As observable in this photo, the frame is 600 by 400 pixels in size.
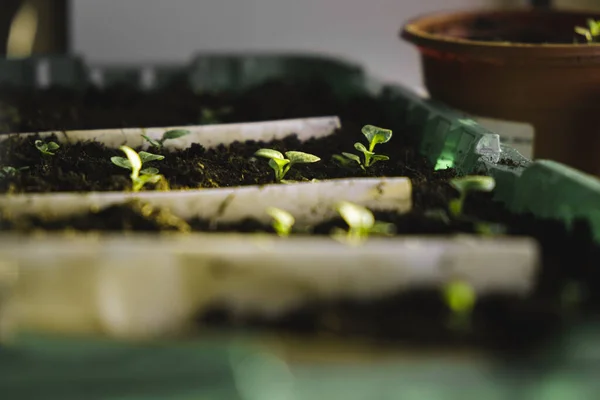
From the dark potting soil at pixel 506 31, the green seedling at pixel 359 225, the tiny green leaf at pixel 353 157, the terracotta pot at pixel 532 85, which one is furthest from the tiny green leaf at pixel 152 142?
the dark potting soil at pixel 506 31

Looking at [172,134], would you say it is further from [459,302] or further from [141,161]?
[459,302]

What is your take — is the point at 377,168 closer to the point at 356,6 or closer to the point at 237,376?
the point at 237,376

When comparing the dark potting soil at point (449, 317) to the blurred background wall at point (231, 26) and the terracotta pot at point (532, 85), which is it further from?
the blurred background wall at point (231, 26)

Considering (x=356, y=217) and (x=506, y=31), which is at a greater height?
(x=506, y=31)

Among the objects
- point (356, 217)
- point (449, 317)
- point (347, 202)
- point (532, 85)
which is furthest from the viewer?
point (532, 85)

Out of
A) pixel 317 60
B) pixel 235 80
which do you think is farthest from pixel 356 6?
pixel 235 80

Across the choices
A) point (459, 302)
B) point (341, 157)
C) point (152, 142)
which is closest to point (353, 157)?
point (341, 157)

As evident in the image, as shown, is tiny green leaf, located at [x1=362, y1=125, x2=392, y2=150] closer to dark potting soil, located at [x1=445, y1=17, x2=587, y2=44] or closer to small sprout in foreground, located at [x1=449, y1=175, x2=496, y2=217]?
small sprout in foreground, located at [x1=449, y1=175, x2=496, y2=217]
